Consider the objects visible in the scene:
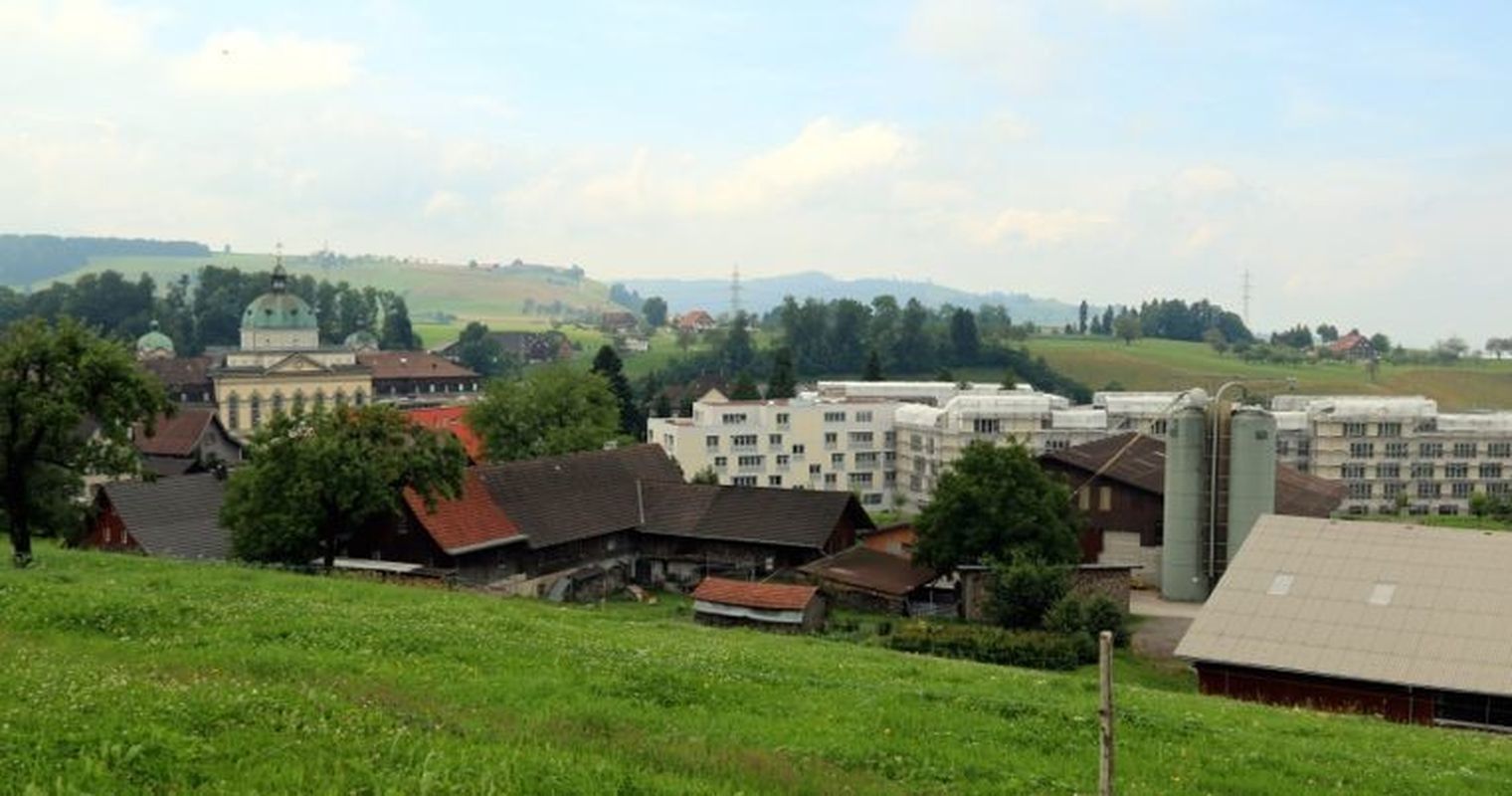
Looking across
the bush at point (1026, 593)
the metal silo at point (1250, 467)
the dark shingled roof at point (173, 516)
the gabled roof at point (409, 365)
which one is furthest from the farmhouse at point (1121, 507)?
the gabled roof at point (409, 365)

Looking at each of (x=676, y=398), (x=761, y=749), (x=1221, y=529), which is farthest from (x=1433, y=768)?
(x=676, y=398)

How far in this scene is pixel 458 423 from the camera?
96438 millimetres

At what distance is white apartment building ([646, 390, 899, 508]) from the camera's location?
99438 millimetres

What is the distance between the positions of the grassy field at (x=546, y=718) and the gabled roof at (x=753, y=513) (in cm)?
2838

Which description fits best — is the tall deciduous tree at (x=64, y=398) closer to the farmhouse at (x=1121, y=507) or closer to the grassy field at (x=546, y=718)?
the grassy field at (x=546, y=718)

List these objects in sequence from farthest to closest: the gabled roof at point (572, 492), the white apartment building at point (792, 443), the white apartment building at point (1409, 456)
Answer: the white apartment building at point (792, 443)
the white apartment building at point (1409, 456)
the gabled roof at point (572, 492)

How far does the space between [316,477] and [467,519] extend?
960cm

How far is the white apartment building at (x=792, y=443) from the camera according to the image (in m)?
99.4

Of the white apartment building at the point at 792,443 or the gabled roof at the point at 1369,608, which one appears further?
the white apartment building at the point at 792,443

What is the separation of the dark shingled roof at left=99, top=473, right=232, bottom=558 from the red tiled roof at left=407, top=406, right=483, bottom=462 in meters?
23.2

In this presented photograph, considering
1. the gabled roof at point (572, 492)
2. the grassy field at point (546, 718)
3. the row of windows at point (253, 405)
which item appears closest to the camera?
the grassy field at point (546, 718)

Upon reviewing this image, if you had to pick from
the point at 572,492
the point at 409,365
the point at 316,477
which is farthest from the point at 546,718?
the point at 409,365

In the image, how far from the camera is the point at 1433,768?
20484mm

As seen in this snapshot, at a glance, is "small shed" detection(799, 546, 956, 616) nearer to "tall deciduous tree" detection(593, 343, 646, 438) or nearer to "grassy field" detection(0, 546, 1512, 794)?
"grassy field" detection(0, 546, 1512, 794)
